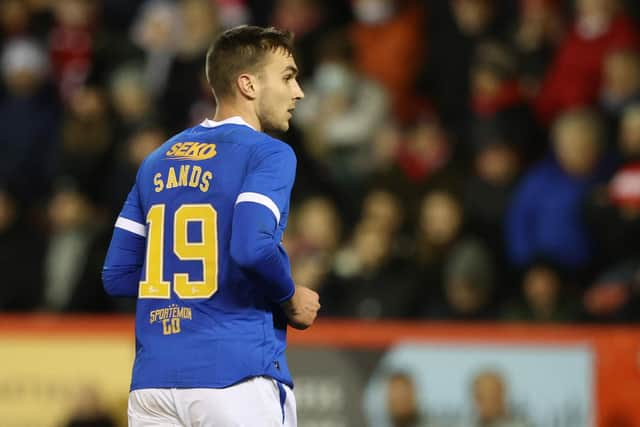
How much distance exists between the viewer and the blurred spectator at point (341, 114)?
10.9 metres

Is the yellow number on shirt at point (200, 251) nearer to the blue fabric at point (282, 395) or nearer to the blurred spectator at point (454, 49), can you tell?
the blue fabric at point (282, 395)

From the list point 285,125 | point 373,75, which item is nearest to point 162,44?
point 373,75

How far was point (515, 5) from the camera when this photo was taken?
1134 centimetres

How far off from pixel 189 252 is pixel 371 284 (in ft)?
16.3

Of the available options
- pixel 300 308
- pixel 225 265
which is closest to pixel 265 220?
pixel 225 265

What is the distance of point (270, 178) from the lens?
4.44 metres

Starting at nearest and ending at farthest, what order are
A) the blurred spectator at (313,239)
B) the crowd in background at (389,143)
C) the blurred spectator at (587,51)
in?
the crowd in background at (389,143), the blurred spectator at (313,239), the blurred spectator at (587,51)

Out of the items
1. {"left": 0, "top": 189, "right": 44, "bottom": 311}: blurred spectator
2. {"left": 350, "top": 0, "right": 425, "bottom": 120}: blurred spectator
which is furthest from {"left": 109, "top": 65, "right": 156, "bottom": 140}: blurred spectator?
{"left": 350, "top": 0, "right": 425, "bottom": 120}: blurred spectator

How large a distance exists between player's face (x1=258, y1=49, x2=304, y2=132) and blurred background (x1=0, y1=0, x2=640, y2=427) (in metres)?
4.06

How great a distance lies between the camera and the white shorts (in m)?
4.43

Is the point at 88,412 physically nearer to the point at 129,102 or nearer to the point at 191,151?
the point at 129,102

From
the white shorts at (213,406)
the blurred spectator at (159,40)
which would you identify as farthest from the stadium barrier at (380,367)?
the white shorts at (213,406)

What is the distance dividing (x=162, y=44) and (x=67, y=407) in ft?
15.0

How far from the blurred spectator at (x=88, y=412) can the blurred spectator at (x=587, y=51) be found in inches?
167
